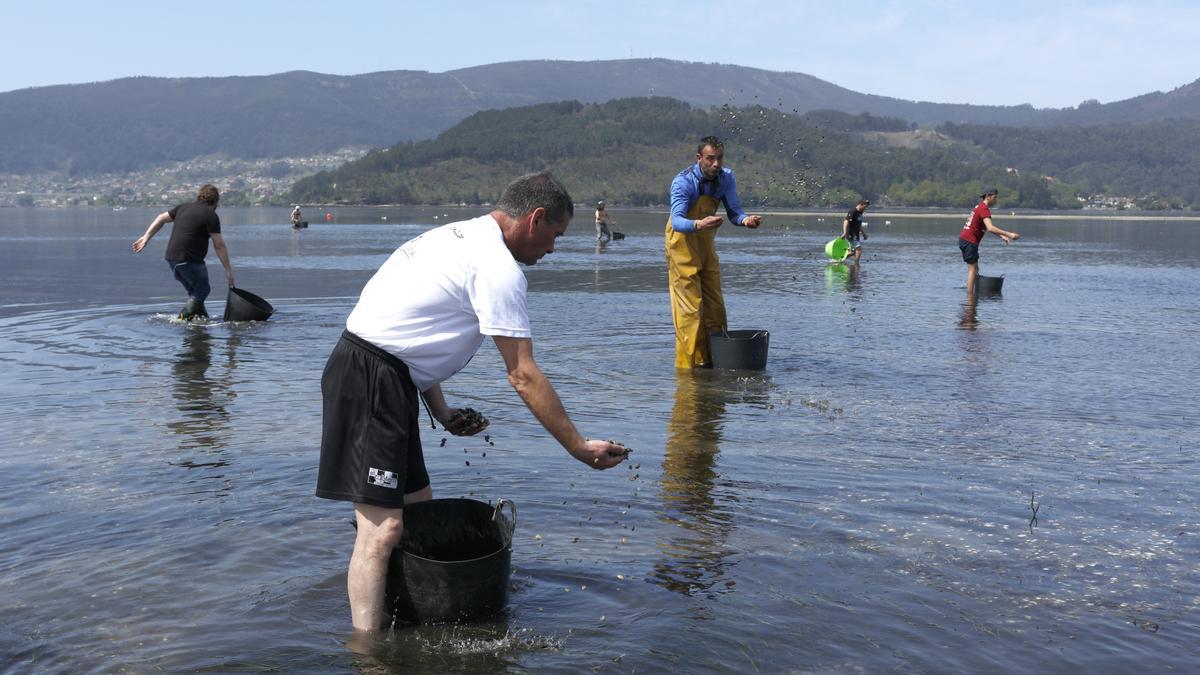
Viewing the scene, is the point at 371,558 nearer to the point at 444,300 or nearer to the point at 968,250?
the point at 444,300

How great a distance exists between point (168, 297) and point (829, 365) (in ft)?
51.4

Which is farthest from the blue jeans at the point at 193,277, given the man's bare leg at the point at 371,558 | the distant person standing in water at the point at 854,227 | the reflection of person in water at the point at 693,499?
the distant person standing in water at the point at 854,227

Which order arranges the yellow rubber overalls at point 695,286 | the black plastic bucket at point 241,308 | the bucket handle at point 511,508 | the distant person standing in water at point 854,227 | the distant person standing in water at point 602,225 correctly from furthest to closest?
the distant person standing in water at point 602,225
the distant person standing in water at point 854,227
the black plastic bucket at point 241,308
the yellow rubber overalls at point 695,286
the bucket handle at point 511,508

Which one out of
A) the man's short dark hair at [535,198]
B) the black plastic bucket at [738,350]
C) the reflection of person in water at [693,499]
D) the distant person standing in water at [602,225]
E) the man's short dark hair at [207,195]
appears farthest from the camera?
the distant person standing in water at [602,225]

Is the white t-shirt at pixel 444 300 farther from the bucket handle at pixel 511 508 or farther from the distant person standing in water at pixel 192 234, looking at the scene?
the distant person standing in water at pixel 192 234

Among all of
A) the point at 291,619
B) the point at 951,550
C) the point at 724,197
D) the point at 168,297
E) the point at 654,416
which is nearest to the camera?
the point at 291,619

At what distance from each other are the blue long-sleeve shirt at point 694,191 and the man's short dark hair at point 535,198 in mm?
6970

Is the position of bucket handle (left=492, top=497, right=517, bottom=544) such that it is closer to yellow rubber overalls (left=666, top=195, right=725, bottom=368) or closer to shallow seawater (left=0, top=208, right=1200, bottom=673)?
shallow seawater (left=0, top=208, right=1200, bottom=673)

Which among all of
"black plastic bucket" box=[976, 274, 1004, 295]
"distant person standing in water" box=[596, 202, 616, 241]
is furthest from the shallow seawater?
"distant person standing in water" box=[596, 202, 616, 241]

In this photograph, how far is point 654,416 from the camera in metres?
10.8

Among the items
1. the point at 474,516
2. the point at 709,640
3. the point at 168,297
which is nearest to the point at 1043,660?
the point at 709,640

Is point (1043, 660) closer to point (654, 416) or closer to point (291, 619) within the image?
point (291, 619)

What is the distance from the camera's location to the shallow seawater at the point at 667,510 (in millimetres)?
5613

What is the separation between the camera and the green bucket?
125ft
